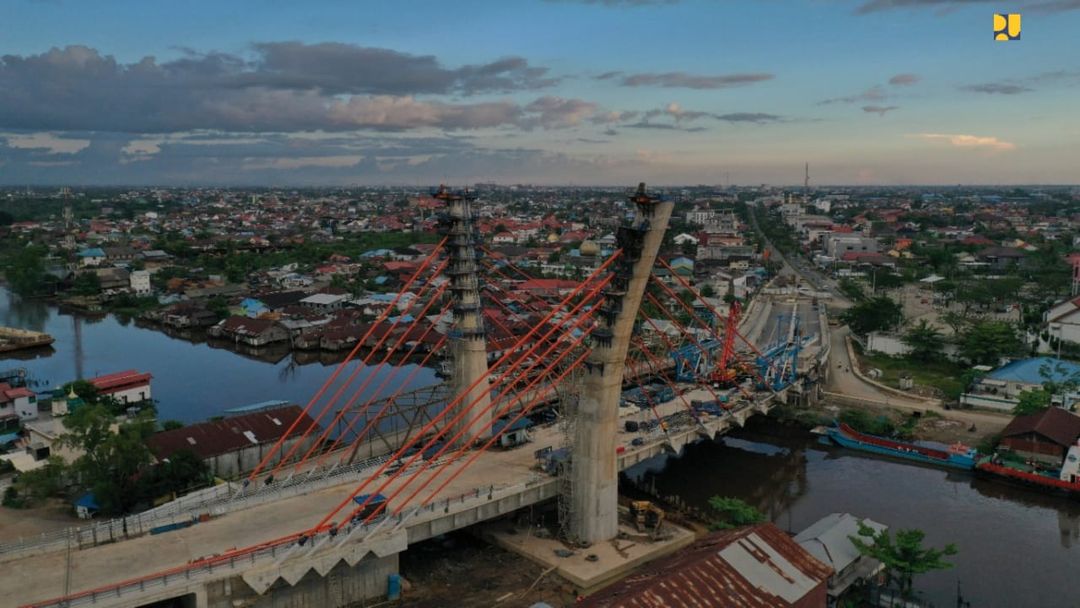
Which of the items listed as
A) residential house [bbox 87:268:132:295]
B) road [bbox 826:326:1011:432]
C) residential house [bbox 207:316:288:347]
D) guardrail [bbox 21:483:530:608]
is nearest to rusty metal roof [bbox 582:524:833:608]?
guardrail [bbox 21:483:530:608]

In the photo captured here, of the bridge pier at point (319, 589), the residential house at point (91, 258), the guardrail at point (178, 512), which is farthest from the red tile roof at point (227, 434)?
the residential house at point (91, 258)

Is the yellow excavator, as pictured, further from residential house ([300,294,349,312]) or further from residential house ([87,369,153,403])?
residential house ([300,294,349,312])

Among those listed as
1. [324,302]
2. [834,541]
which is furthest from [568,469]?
[324,302]

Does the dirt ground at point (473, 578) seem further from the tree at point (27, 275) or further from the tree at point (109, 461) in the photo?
the tree at point (27, 275)

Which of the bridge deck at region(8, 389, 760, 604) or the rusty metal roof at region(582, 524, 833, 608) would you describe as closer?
the rusty metal roof at region(582, 524, 833, 608)

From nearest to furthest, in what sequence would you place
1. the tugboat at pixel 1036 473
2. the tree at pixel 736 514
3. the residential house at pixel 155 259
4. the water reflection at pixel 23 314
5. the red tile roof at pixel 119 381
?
the tree at pixel 736 514 → the tugboat at pixel 1036 473 → the red tile roof at pixel 119 381 → the water reflection at pixel 23 314 → the residential house at pixel 155 259

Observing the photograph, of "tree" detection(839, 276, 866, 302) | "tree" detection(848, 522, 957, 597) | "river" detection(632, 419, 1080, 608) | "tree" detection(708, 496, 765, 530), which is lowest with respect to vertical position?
"river" detection(632, 419, 1080, 608)
